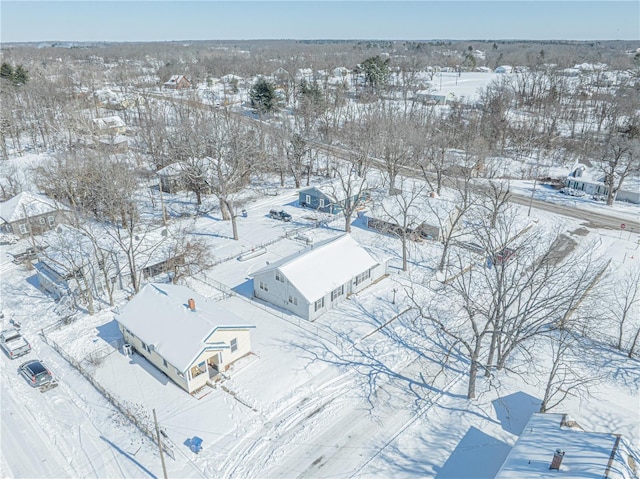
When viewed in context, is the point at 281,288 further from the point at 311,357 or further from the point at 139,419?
the point at 139,419

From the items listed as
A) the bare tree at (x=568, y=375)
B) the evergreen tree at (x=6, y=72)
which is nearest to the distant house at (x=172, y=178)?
the bare tree at (x=568, y=375)

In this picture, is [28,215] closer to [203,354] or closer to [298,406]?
[203,354]

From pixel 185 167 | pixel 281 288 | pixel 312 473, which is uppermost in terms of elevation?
pixel 185 167

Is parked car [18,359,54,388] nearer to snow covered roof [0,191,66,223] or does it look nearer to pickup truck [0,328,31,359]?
pickup truck [0,328,31,359]

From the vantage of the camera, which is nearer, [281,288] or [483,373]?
[483,373]

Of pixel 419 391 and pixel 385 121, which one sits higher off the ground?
pixel 385 121

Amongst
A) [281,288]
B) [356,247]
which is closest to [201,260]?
[281,288]

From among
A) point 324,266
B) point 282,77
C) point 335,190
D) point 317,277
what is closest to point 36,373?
point 317,277
